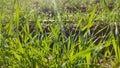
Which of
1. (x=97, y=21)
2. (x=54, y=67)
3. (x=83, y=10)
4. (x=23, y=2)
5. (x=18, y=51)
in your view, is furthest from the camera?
(x=23, y=2)

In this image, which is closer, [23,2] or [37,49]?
[37,49]

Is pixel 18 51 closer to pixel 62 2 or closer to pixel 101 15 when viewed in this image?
pixel 101 15

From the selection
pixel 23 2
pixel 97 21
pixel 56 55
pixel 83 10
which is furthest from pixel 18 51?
pixel 23 2

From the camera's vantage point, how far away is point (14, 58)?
167 centimetres

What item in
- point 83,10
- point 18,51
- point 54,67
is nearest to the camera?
point 54,67

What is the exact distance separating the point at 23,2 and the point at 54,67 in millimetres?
2782

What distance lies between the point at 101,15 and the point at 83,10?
1.75ft

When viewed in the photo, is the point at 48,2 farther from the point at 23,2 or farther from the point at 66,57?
the point at 66,57

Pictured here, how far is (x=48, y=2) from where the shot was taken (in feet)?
13.6

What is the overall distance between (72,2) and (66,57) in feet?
8.68

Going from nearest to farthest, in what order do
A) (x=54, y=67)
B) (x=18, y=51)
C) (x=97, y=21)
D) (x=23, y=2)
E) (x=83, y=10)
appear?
1. (x=54, y=67)
2. (x=18, y=51)
3. (x=97, y=21)
4. (x=83, y=10)
5. (x=23, y=2)

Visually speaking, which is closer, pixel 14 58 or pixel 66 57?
pixel 66 57

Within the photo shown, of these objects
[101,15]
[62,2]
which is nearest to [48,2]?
[62,2]

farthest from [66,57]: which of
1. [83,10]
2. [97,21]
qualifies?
[83,10]
